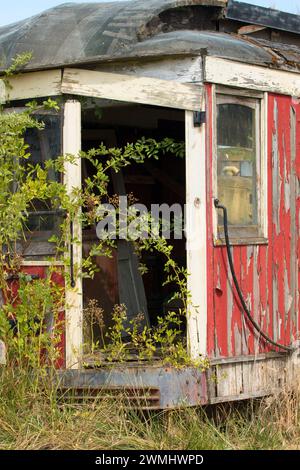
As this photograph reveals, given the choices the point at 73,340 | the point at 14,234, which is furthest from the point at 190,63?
the point at 73,340

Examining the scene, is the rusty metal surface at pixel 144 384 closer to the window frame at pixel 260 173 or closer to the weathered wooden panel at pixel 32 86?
the window frame at pixel 260 173

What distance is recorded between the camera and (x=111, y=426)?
6.07 metres

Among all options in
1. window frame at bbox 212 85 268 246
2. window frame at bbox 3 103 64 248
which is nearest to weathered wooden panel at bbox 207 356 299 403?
window frame at bbox 212 85 268 246

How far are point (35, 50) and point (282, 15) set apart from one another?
2516mm

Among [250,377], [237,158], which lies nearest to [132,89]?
[237,158]

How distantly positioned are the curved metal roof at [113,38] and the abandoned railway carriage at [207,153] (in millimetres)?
14

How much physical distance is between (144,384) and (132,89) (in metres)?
2.19

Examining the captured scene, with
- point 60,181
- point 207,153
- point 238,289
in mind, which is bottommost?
point 238,289

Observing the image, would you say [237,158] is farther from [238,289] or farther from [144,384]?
[144,384]

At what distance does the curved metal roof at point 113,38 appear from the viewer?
6.58 m

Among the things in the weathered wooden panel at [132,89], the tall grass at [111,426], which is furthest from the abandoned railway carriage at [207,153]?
the tall grass at [111,426]

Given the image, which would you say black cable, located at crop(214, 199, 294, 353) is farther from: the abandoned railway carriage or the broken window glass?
the broken window glass

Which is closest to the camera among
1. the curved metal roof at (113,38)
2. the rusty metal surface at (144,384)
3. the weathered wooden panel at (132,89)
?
the rusty metal surface at (144,384)

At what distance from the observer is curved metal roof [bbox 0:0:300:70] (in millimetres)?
6578
